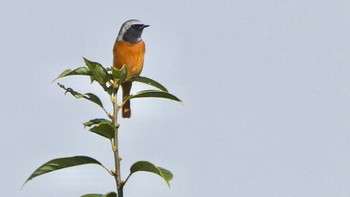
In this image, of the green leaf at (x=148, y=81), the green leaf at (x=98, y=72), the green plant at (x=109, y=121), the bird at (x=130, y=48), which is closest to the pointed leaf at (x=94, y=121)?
the green plant at (x=109, y=121)

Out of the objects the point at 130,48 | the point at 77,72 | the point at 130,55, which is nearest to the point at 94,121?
the point at 77,72

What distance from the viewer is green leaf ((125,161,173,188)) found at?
3494mm

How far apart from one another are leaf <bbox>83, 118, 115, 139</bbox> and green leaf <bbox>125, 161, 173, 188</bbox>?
302mm

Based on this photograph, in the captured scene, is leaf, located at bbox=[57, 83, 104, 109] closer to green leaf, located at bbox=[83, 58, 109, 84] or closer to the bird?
green leaf, located at bbox=[83, 58, 109, 84]

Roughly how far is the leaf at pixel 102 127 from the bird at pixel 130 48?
8.26ft

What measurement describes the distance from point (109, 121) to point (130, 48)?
306cm

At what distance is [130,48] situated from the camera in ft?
22.4

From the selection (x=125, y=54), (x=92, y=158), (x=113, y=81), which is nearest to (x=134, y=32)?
(x=125, y=54)

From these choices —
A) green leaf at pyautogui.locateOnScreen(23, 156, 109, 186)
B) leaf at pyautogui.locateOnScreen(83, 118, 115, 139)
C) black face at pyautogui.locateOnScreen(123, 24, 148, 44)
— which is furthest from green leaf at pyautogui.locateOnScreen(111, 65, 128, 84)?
black face at pyautogui.locateOnScreen(123, 24, 148, 44)

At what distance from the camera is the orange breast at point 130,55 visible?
21.2 feet

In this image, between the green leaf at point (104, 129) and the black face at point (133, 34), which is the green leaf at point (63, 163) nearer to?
the green leaf at point (104, 129)

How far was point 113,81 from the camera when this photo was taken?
13.7 ft

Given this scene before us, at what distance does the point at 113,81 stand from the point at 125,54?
8.22 feet

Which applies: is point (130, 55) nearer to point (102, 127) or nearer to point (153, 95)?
point (153, 95)
